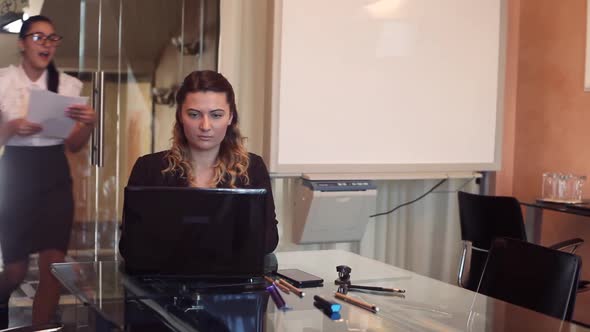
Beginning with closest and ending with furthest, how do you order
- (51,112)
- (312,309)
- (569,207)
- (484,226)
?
(312,309), (51,112), (484,226), (569,207)

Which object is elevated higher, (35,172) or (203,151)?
(203,151)

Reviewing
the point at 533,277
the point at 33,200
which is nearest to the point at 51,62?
the point at 33,200

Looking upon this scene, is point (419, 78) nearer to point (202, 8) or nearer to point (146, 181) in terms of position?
point (202, 8)

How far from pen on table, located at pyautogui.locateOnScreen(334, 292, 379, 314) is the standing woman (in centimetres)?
187

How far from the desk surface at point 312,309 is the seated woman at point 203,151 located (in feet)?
1.44

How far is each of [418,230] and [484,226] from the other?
0.92 metres

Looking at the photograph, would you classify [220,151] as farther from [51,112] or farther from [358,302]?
[51,112]

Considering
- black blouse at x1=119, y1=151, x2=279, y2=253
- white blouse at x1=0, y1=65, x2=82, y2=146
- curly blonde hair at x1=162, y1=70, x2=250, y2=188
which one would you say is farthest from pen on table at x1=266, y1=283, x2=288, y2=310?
white blouse at x1=0, y1=65, x2=82, y2=146

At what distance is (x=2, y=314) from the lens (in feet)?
10.3

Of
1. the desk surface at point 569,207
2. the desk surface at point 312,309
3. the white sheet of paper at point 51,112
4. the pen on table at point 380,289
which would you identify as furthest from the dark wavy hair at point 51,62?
the desk surface at point 569,207

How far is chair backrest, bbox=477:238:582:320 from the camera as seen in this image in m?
1.71

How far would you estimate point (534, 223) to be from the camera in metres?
3.93

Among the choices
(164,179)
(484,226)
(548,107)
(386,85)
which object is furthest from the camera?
(548,107)

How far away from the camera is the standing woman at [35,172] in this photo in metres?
3.05
